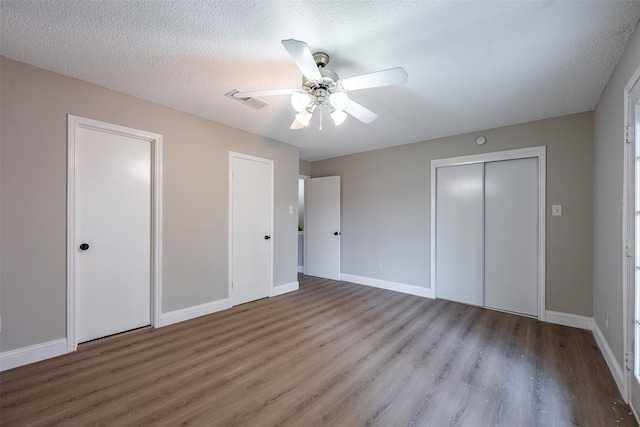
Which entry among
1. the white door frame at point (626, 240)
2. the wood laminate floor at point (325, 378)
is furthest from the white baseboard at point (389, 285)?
the white door frame at point (626, 240)

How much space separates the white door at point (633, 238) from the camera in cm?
162

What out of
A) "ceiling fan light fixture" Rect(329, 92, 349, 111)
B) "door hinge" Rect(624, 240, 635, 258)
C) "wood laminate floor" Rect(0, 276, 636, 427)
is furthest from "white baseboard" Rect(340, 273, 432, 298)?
"ceiling fan light fixture" Rect(329, 92, 349, 111)

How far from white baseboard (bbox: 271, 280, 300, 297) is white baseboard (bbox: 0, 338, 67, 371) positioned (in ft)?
7.54

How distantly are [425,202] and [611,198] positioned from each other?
2.02m

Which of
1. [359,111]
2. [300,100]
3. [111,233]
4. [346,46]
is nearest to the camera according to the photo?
[346,46]

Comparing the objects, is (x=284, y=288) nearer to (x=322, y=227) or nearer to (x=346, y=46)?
(x=322, y=227)

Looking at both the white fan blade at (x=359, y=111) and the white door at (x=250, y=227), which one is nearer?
the white fan blade at (x=359, y=111)

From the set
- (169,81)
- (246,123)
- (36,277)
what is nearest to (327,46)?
(169,81)

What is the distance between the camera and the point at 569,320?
2947 millimetres

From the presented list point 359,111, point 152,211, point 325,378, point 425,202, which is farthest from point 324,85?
point 425,202

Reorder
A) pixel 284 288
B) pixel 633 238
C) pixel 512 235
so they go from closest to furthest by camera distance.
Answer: pixel 633 238
pixel 512 235
pixel 284 288

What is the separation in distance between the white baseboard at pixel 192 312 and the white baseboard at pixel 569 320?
387cm

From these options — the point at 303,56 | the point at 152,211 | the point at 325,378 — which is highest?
the point at 303,56

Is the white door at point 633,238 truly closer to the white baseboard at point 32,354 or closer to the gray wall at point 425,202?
the gray wall at point 425,202
